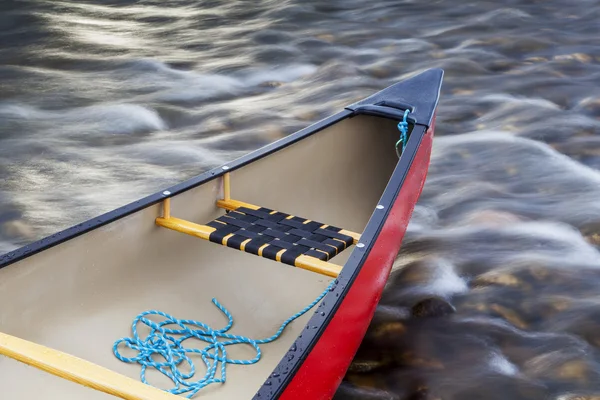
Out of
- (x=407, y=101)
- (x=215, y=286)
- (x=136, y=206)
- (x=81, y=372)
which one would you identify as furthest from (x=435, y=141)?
(x=81, y=372)

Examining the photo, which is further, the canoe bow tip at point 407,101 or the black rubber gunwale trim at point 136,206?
the canoe bow tip at point 407,101

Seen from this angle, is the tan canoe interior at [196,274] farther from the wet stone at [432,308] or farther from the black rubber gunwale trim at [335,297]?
the black rubber gunwale trim at [335,297]

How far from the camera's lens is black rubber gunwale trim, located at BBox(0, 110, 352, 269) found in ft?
10.4

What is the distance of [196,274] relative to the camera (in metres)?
4.13

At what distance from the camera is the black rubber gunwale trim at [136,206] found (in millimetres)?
3184

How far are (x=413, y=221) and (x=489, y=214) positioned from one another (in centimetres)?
57

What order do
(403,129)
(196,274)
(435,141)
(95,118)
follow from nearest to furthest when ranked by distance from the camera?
(196,274) < (403,129) < (435,141) < (95,118)

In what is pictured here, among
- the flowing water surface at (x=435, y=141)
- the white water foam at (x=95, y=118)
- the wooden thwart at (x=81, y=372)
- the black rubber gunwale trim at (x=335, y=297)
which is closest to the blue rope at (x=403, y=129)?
the black rubber gunwale trim at (x=335, y=297)

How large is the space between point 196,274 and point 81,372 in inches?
57.6

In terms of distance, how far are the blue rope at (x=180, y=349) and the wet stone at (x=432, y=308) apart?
762 millimetres

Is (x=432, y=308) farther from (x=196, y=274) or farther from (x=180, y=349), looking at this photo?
→ (x=180, y=349)

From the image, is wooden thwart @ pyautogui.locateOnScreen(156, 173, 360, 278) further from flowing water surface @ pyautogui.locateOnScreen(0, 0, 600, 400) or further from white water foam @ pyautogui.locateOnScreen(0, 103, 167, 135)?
white water foam @ pyautogui.locateOnScreen(0, 103, 167, 135)

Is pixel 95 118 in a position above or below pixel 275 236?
below

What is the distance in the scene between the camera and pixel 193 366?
3.67m
